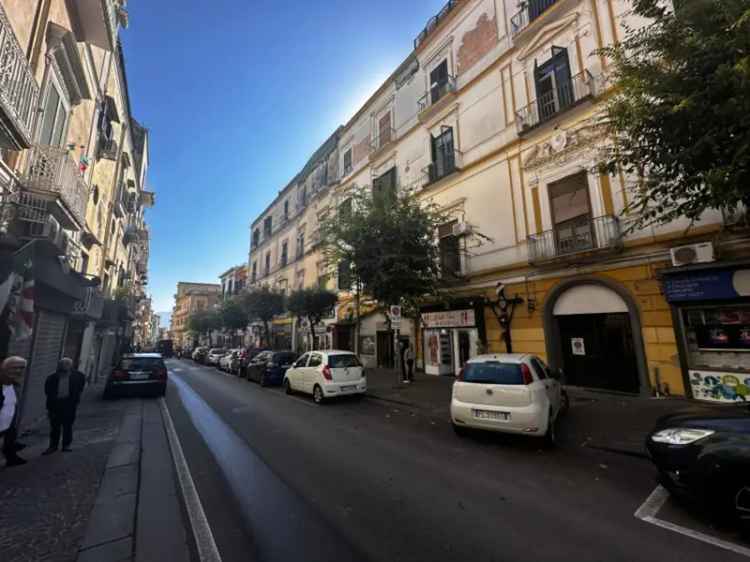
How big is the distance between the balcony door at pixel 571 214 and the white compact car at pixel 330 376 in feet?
26.0

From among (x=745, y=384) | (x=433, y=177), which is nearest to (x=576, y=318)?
(x=745, y=384)

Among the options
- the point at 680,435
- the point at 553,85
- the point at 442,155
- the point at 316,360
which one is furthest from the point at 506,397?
the point at 442,155

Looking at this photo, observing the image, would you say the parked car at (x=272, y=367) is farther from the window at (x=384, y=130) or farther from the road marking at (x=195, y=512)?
the window at (x=384, y=130)

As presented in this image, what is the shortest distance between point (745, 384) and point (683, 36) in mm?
7649

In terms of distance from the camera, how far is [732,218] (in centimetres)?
789

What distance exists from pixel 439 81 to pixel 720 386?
653 inches

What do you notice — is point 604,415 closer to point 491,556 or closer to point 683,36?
point 491,556

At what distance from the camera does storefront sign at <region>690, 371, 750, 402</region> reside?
7.65 m

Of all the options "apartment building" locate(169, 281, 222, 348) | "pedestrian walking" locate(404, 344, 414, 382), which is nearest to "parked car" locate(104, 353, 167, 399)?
"pedestrian walking" locate(404, 344, 414, 382)

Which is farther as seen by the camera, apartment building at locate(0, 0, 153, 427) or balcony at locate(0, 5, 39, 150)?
apartment building at locate(0, 0, 153, 427)

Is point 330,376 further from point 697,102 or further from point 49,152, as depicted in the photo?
point 697,102

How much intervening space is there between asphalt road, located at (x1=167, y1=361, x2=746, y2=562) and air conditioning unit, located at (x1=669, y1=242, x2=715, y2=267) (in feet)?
20.2

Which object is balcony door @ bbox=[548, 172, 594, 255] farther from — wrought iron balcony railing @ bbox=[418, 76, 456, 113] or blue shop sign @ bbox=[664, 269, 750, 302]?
wrought iron balcony railing @ bbox=[418, 76, 456, 113]

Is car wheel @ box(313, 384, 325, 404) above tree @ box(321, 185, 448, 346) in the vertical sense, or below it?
below
